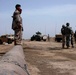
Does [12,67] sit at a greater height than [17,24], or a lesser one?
lesser

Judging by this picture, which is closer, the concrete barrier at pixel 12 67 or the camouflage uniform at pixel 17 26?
the concrete barrier at pixel 12 67

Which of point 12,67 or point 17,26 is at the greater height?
point 17,26

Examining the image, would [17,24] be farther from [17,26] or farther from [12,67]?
[12,67]

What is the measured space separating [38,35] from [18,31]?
32.4 meters

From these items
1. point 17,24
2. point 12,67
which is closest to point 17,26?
point 17,24

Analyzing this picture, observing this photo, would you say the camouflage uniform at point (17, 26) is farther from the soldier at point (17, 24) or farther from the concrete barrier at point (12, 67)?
the concrete barrier at point (12, 67)

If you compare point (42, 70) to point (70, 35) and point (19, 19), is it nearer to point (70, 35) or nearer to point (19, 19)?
point (19, 19)

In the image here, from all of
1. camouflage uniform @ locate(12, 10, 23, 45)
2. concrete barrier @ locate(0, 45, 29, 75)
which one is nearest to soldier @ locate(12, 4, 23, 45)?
camouflage uniform @ locate(12, 10, 23, 45)

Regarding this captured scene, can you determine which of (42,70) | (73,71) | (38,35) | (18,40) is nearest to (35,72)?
(42,70)

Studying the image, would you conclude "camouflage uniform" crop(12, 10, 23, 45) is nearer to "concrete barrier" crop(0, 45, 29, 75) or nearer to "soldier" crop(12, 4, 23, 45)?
"soldier" crop(12, 4, 23, 45)

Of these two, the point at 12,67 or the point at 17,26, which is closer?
the point at 12,67

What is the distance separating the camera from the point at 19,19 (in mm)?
12992

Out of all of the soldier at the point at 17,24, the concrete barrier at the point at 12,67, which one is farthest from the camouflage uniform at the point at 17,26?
the concrete barrier at the point at 12,67

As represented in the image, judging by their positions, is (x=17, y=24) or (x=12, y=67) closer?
(x=12, y=67)
